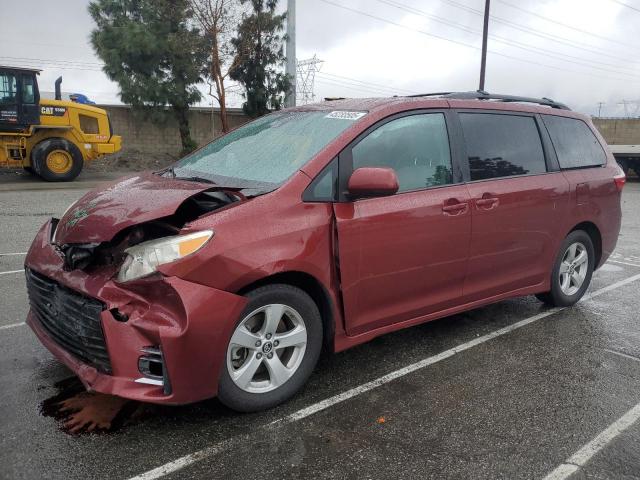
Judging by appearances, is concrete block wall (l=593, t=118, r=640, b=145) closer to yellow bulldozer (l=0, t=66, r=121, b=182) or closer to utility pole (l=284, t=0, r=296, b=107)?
utility pole (l=284, t=0, r=296, b=107)

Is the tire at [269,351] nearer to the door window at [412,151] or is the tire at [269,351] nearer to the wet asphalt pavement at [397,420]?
the wet asphalt pavement at [397,420]

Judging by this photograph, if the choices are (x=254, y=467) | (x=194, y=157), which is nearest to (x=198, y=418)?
(x=254, y=467)

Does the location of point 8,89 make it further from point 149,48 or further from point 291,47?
point 291,47

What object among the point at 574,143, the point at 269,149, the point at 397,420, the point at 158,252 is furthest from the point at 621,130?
the point at 158,252

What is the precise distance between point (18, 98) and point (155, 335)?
15.1m

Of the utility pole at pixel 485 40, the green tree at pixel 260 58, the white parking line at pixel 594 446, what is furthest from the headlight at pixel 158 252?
the utility pole at pixel 485 40

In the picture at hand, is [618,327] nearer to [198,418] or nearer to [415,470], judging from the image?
[415,470]

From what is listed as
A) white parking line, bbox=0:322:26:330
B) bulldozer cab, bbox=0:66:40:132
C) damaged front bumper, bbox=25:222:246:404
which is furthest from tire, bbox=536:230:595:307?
bulldozer cab, bbox=0:66:40:132

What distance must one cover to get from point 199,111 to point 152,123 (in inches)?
125

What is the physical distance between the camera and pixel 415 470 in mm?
2600

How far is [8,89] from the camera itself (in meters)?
14.9

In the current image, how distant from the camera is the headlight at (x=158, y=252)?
268cm

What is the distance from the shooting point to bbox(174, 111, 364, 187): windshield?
3355 millimetres

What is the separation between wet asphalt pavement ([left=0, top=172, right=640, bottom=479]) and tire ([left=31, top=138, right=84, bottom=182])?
13.1m
